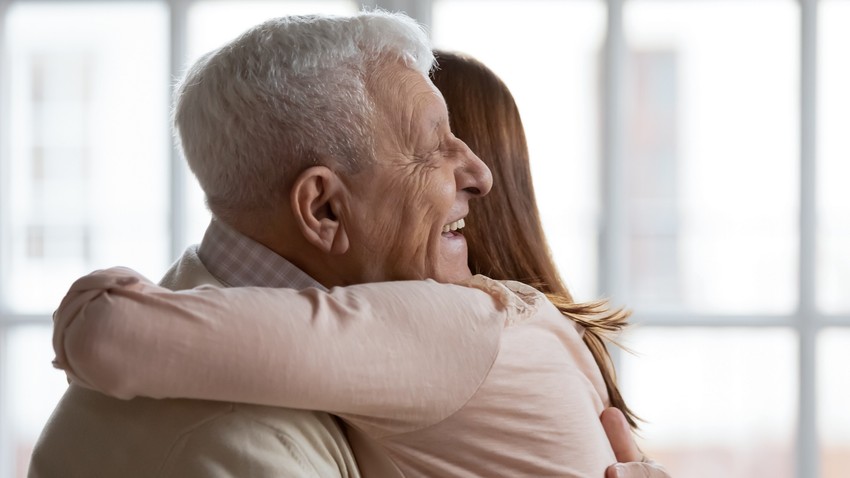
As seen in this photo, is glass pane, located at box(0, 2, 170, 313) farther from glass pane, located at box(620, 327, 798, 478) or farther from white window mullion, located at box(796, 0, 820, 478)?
white window mullion, located at box(796, 0, 820, 478)

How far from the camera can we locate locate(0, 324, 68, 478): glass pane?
2.74 metres

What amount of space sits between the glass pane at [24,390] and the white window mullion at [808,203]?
2.06 meters

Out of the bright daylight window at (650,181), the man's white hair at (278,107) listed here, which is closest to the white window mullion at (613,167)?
the bright daylight window at (650,181)

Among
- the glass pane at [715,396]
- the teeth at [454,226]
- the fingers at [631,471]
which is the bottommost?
the glass pane at [715,396]

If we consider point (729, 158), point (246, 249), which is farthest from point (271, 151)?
point (729, 158)

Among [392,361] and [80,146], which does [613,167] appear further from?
[392,361]

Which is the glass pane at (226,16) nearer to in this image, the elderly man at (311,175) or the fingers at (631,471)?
the elderly man at (311,175)

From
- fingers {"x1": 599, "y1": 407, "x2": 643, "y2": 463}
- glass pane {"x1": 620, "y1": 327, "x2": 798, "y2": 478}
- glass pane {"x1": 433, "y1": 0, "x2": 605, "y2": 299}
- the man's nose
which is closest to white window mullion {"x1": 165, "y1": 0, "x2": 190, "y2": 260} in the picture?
glass pane {"x1": 433, "y1": 0, "x2": 605, "y2": 299}

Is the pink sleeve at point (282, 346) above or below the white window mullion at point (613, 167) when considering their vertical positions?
below

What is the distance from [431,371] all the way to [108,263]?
6.36 ft

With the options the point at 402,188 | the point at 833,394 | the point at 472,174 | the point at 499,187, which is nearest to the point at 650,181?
the point at 833,394

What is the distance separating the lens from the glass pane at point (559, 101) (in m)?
2.63

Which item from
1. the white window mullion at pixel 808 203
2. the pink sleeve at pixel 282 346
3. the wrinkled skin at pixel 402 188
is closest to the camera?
the pink sleeve at pixel 282 346

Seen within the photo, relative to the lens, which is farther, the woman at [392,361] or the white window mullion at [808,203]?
the white window mullion at [808,203]
